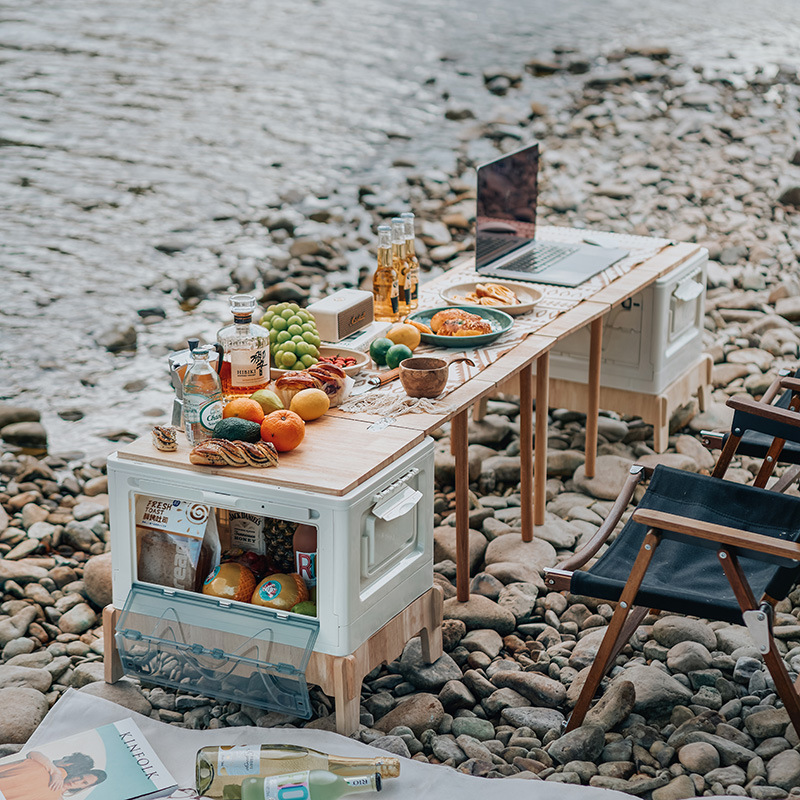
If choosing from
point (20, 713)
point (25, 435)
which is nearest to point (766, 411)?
point (20, 713)

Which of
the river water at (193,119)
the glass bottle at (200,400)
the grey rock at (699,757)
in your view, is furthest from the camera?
the river water at (193,119)

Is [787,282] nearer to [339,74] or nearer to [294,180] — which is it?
[294,180]

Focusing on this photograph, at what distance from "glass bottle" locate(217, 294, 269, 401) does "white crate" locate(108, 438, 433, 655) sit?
1.22 feet

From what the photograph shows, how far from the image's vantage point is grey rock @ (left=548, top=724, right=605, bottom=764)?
277 centimetres

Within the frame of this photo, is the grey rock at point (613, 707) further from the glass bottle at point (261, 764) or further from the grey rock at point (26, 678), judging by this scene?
the grey rock at point (26, 678)

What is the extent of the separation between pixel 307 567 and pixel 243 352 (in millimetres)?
625

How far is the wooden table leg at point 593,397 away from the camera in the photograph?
4.17 m

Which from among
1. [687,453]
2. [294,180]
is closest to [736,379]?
[687,453]

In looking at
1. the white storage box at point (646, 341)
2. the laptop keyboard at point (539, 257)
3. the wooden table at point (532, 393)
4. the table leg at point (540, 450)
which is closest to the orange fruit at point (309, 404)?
the wooden table at point (532, 393)

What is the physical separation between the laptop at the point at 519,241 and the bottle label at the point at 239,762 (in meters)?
2.21

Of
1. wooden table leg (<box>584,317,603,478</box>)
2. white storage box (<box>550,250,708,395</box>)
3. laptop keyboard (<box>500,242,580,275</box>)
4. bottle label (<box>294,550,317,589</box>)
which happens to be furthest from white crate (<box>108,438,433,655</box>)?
white storage box (<box>550,250,708,395</box>)

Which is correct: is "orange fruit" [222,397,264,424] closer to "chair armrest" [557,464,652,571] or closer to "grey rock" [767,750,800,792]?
"chair armrest" [557,464,652,571]

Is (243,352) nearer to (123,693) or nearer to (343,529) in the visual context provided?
(343,529)

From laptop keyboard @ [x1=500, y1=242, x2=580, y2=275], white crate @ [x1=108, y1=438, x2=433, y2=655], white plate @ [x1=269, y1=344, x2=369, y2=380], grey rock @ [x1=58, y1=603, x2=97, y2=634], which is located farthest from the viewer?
laptop keyboard @ [x1=500, y1=242, x2=580, y2=275]
